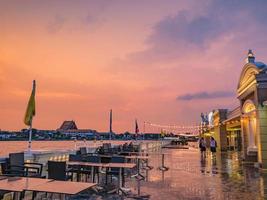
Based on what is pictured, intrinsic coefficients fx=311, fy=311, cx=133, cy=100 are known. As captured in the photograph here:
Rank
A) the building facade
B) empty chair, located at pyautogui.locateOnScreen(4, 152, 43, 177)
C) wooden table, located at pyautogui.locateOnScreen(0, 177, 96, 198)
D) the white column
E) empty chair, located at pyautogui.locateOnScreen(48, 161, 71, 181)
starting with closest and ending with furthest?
wooden table, located at pyautogui.locateOnScreen(0, 177, 96, 198) < empty chair, located at pyautogui.locateOnScreen(48, 161, 71, 181) < empty chair, located at pyautogui.locateOnScreen(4, 152, 43, 177) < the building facade < the white column

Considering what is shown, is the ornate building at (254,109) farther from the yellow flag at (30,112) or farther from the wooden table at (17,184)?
the wooden table at (17,184)

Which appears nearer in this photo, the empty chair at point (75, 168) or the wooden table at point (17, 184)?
the wooden table at point (17, 184)

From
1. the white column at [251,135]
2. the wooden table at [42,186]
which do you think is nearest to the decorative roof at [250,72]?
the white column at [251,135]

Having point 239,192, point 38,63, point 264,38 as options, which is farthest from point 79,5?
point 264,38

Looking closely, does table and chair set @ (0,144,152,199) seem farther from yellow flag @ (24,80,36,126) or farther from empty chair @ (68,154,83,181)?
yellow flag @ (24,80,36,126)

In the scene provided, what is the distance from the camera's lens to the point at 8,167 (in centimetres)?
630

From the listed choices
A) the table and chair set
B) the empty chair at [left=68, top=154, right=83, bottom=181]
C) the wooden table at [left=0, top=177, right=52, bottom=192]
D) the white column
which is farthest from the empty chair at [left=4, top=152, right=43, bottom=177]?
the white column

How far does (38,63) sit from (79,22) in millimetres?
6693

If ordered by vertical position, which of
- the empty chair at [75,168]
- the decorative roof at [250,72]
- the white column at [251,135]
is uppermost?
the decorative roof at [250,72]

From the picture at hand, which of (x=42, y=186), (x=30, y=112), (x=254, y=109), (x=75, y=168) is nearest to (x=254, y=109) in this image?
(x=254, y=109)

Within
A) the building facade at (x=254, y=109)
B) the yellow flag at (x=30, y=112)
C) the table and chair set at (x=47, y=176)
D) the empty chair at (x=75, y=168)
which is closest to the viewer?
the table and chair set at (x=47, y=176)

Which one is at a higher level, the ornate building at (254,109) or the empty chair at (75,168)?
the ornate building at (254,109)

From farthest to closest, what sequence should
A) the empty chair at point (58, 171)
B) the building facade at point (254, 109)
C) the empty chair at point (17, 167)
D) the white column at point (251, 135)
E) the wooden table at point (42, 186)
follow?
1. the white column at point (251, 135)
2. the building facade at point (254, 109)
3. the empty chair at point (17, 167)
4. the empty chair at point (58, 171)
5. the wooden table at point (42, 186)

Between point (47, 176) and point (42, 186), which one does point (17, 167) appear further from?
point (42, 186)
